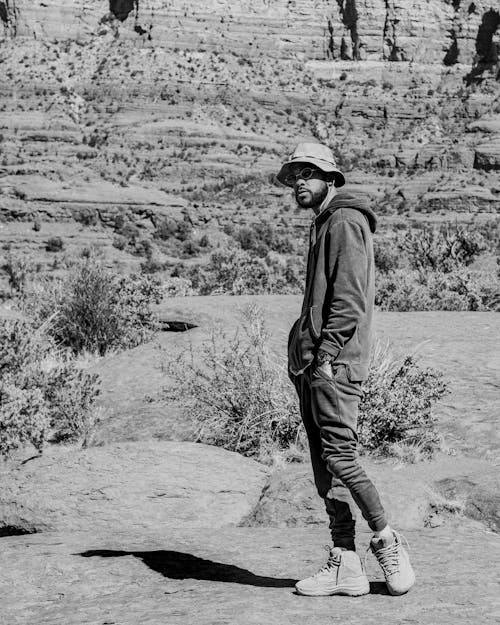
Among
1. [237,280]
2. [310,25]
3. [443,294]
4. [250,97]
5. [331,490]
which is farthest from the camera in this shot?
[310,25]

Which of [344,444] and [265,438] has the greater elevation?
[344,444]

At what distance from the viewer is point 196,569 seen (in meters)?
4.11

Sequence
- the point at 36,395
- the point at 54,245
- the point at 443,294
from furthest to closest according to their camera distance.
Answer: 1. the point at 54,245
2. the point at 443,294
3. the point at 36,395

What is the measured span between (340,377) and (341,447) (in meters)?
0.28

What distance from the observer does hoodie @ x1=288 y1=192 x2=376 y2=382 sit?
146 inches

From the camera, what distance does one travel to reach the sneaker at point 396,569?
11.6ft

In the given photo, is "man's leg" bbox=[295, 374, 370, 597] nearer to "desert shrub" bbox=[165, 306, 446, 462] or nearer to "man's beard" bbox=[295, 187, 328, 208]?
"man's beard" bbox=[295, 187, 328, 208]

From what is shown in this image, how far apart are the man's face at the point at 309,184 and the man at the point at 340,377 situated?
0.05 meters

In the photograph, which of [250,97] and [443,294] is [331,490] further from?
[250,97]

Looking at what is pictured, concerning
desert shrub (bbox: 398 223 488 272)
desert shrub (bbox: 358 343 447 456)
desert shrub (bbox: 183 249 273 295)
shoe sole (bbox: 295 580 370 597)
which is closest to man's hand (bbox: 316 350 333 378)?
shoe sole (bbox: 295 580 370 597)

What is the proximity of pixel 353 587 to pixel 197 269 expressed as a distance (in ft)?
81.5

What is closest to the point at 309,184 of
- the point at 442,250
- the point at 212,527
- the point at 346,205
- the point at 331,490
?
the point at 346,205

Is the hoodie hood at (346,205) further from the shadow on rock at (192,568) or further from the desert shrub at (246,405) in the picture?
the desert shrub at (246,405)

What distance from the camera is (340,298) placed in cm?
370
